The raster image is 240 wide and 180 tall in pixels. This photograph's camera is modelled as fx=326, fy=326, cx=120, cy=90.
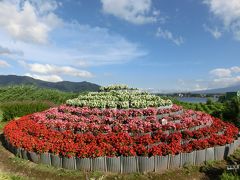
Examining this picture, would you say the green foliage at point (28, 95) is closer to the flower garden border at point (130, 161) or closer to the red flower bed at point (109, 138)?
the red flower bed at point (109, 138)

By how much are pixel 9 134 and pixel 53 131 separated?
8.22 ft

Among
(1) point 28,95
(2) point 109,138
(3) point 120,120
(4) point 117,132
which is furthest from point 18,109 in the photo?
→ (2) point 109,138

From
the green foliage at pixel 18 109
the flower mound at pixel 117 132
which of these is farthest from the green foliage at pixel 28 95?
Answer: the flower mound at pixel 117 132

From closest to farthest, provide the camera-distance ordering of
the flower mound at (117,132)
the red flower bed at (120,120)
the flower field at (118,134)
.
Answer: the flower field at (118,134), the flower mound at (117,132), the red flower bed at (120,120)

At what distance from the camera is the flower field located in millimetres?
12336

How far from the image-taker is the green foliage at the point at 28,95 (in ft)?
118

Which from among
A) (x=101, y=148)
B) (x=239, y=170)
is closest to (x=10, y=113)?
(x=101, y=148)

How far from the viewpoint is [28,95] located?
36750mm

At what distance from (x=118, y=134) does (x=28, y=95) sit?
24975mm

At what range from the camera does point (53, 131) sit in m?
15.4

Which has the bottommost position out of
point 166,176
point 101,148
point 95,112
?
point 166,176

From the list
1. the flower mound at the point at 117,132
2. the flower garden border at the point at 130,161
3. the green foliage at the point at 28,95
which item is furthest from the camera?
the green foliage at the point at 28,95

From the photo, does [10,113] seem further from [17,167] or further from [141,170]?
Result: [141,170]

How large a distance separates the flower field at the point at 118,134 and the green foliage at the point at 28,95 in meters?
17.7
